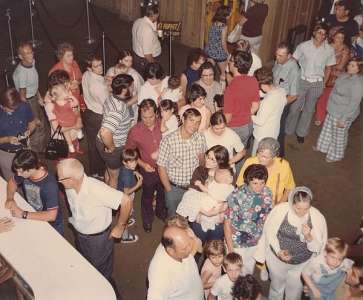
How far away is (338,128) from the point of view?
23.8 ft

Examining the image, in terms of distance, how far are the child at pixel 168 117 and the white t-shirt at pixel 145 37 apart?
2229 millimetres

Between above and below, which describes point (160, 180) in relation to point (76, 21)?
below

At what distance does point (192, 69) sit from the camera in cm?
669

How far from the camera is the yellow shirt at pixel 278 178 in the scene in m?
5.02

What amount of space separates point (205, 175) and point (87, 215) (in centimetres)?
121

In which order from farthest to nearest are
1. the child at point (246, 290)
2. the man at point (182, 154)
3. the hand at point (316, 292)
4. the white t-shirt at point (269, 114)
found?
the white t-shirt at point (269, 114) → the man at point (182, 154) → the hand at point (316, 292) → the child at point (246, 290)

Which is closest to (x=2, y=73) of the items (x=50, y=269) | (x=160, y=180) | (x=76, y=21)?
(x=76, y=21)

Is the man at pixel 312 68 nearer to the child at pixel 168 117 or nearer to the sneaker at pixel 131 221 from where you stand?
the child at pixel 168 117

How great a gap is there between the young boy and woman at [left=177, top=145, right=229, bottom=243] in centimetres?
65

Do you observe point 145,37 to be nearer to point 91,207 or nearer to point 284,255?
point 91,207

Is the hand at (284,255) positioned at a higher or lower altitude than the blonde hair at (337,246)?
lower

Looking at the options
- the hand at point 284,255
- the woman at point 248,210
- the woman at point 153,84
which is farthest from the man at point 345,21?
the hand at point 284,255

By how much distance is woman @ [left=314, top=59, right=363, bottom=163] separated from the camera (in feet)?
22.0

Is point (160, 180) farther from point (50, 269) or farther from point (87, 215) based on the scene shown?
point (50, 269)
